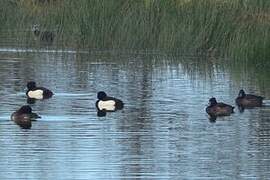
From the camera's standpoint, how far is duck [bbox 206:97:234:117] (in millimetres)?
20156

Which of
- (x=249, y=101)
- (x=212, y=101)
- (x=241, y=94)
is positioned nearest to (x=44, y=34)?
(x=241, y=94)

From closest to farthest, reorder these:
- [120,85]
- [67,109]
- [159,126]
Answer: [159,126] → [67,109] → [120,85]

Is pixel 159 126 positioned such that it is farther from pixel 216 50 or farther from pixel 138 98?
pixel 216 50

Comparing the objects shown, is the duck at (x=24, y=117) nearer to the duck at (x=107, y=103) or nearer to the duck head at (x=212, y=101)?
the duck at (x=107, y=103)

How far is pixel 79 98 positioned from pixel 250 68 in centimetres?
614

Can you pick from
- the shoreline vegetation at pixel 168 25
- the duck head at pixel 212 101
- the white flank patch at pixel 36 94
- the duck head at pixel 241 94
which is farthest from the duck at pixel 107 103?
the shoreline vegetation at pixel 168 25

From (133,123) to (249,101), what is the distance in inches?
111

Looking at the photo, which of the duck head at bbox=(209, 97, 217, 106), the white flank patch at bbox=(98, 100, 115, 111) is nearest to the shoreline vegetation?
the duck head at bbox=(209, 97, 217, 106)

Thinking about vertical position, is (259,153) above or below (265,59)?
below

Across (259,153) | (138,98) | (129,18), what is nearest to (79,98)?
(138,98)

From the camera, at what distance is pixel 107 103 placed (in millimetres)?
20453

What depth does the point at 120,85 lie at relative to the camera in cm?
2427

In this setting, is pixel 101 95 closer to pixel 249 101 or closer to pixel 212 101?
pixel 212 101

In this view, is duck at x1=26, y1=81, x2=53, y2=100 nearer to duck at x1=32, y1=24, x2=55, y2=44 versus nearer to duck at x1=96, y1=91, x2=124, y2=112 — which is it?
duck at x1=96, y1=91, x2=124, y2=112
